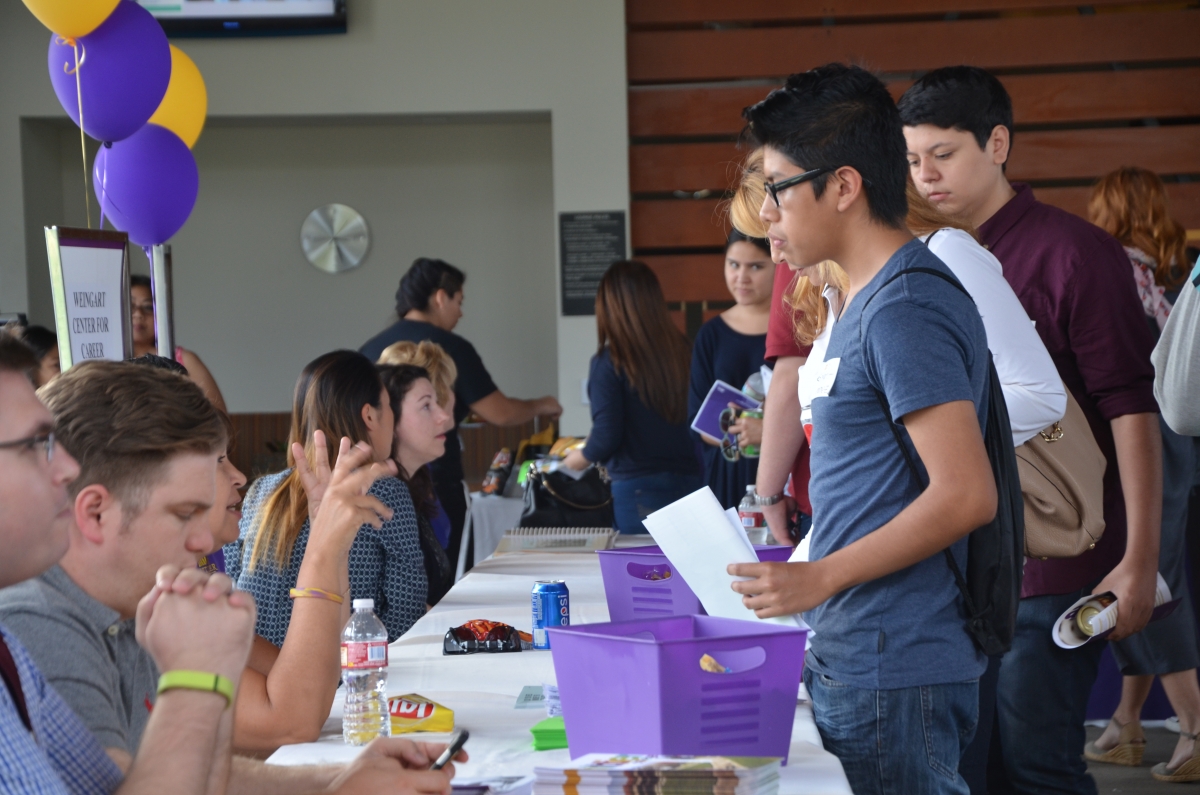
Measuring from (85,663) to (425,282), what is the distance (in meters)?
3.55

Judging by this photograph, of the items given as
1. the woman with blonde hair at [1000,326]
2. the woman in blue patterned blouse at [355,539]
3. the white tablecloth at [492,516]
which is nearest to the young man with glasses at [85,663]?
the woman with blonde hair at [1000,326]

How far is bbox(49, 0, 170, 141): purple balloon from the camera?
3.20m

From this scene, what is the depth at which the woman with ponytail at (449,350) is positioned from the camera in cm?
433

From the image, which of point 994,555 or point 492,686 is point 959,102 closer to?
point 994,555

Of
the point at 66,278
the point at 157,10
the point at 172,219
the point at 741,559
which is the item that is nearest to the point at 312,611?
the point at 741,559

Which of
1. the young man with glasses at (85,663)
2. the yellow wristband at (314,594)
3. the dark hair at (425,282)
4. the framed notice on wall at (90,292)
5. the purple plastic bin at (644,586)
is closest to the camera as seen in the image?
the young man with glasses at (85,663)

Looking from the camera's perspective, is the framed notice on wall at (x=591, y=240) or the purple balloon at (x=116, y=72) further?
the framed notice on wall at (x=591, y=240)

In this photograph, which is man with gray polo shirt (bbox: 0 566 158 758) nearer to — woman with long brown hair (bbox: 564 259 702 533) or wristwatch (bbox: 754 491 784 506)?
wristwatch (bbox: 754 491 784 506)

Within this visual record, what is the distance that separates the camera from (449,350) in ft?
14.6

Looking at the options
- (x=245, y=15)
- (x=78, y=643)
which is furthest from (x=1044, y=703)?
(x=245, y=15)

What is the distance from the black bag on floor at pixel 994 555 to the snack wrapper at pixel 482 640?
0.84m

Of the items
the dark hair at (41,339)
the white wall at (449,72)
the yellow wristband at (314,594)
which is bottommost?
the yellow wristband at (314,594)

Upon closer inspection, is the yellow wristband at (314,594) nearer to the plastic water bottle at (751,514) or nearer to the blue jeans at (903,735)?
the blue jeans at (903,735)

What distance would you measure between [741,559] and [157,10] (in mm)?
5525
